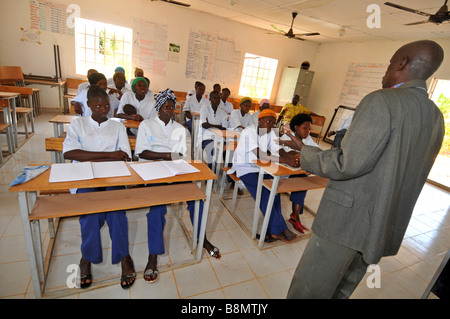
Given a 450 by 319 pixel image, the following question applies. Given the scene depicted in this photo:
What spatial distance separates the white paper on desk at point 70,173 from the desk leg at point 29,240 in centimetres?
16

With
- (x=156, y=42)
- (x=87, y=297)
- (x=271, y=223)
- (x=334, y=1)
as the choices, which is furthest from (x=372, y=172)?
(x=156, y=42)

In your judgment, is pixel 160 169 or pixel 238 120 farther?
pixel 238 120

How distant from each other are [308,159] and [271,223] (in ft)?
4.86

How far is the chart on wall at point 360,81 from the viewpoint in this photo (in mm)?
6621

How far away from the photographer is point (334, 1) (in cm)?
421

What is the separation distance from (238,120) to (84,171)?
341cm

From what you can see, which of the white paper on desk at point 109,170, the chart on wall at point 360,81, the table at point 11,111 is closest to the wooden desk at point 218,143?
the white paper on desk at point 109,170

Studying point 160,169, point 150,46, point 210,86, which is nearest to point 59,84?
point 150,46

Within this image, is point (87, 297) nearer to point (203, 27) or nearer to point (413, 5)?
point (413, 5)

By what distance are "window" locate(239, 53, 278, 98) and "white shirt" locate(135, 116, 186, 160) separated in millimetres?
6332

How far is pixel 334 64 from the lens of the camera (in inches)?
314

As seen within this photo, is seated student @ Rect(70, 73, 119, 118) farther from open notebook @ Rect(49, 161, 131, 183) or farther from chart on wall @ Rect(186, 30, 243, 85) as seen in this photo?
chart on wall @ Rect(186, 30, 243, 85)

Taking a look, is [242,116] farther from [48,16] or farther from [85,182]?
[48,16]

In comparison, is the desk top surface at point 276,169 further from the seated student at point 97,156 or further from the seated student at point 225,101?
the seated student at point 225,101
